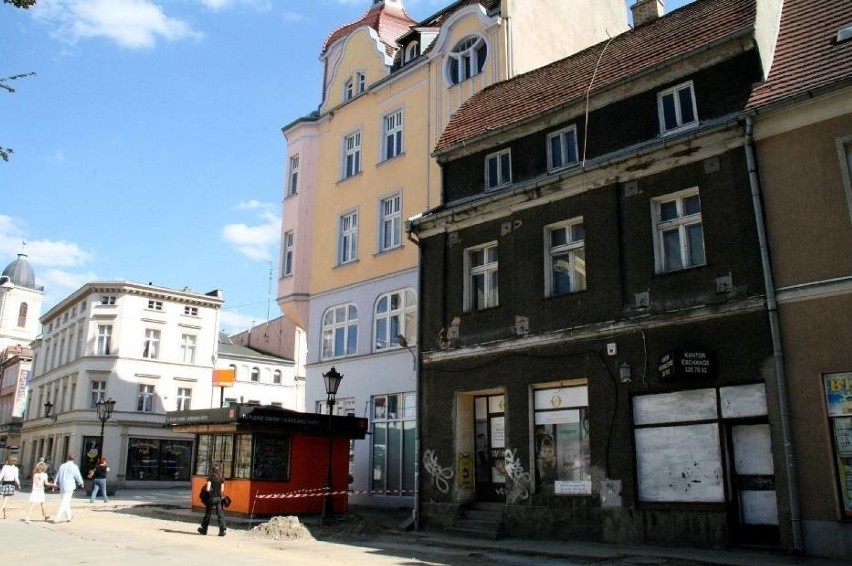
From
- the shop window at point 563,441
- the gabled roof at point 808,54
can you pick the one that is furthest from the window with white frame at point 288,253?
the gabled roof at point 808,54

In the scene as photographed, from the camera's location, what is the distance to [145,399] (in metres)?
50.3

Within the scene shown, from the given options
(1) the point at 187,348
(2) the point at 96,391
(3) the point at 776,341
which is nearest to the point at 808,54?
(3) the point at 776,341

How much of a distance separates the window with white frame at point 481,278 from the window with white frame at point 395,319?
5.80 m

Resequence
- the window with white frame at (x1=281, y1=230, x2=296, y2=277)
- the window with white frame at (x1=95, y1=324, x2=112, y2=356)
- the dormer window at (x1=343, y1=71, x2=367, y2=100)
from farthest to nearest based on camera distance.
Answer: the window with white frame at (x1=95, y1=324, x2=112, y2=356)
the window with white frame at (x1=281, y1=230, x2=296, y2=277)
the dormer window at (x1=343, y1=71, x2=367, y2=100)

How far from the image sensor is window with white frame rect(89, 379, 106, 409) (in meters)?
49.5

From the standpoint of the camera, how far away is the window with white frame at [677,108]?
50.0 ft

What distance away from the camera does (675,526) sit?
1341cm

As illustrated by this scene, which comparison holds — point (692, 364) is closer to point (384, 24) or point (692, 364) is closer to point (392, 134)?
point (392, 134)

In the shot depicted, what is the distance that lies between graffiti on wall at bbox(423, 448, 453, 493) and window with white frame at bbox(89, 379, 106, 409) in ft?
125

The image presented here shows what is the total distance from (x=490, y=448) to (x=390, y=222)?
36.7 feet

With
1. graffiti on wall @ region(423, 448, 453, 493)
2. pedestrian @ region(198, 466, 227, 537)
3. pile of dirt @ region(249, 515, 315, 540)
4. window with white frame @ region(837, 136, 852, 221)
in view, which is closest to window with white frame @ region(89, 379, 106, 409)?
pedestrian @ region(198, 466, 227, 537)

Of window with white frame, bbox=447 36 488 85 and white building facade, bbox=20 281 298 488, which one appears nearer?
window with white frame, bbox=447 36 488 85

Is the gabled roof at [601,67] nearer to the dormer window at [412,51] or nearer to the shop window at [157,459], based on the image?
the dormer window at [412,51]

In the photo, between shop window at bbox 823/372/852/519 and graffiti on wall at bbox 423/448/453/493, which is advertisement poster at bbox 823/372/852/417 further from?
graffiti on wall at bbox 423/448/453/493
